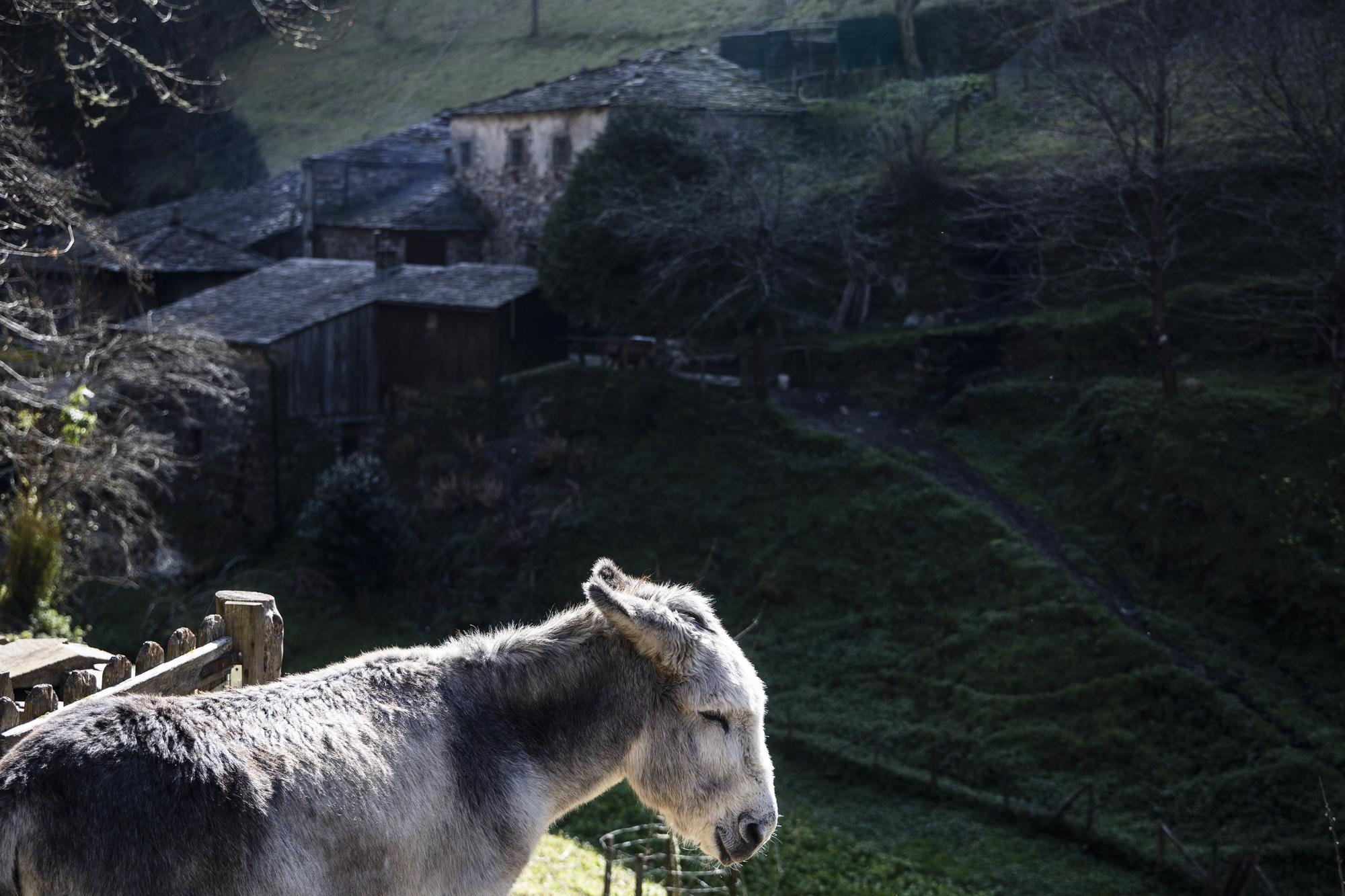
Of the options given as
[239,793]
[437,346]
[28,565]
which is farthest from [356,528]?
[239,793]

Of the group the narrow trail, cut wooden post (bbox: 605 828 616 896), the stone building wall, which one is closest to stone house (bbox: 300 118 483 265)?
the stone building wall

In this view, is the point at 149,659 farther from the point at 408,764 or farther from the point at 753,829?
the point at 753,829

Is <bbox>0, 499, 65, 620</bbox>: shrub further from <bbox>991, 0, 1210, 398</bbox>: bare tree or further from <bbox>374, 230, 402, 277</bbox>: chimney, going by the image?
<bbox>374, 230, 402, 277</bbox>: chimney

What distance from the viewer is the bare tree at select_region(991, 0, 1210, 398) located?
69.2 feet

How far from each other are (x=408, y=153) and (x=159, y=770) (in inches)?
1554

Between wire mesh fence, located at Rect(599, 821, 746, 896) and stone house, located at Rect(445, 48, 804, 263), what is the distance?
20671 millimetres

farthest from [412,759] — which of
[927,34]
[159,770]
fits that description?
[927,34]

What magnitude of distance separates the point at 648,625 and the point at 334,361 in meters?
27.1

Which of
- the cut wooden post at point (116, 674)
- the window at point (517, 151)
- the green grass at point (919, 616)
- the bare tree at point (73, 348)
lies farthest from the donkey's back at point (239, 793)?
the window at point (517, 151)

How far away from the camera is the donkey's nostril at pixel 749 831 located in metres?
3.63

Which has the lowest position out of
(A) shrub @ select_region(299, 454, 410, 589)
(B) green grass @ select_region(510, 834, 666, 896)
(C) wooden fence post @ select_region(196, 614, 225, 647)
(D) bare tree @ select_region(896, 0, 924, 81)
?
(A) shrub @ select_region(299, 454, 410, 589)

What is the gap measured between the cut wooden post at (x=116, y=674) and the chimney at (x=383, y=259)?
27907 mm

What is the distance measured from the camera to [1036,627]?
57.8 ft

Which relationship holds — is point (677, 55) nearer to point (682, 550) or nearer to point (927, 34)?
point (927, 34)
